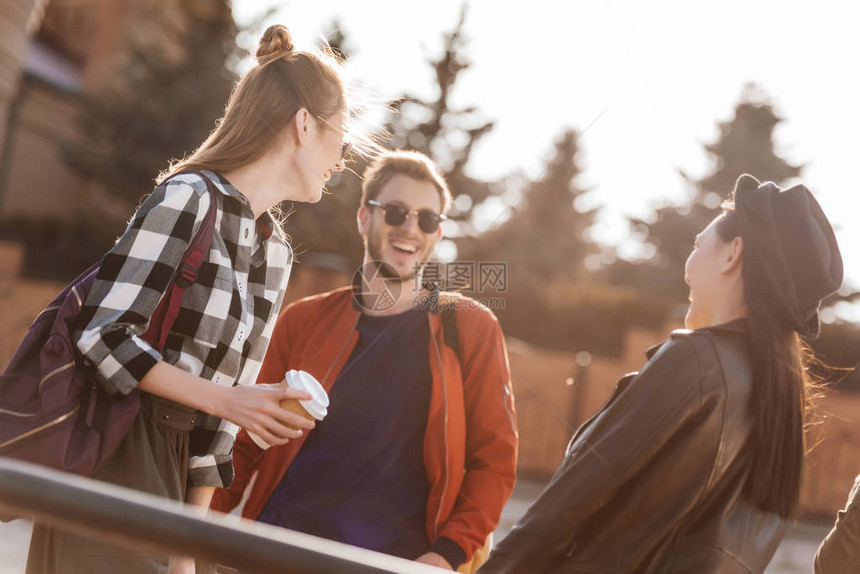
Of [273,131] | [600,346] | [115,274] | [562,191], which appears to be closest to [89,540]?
[115,274]

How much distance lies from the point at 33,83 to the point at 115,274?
833 inches

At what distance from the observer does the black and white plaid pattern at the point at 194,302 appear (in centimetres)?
157

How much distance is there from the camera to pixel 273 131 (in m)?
1.92

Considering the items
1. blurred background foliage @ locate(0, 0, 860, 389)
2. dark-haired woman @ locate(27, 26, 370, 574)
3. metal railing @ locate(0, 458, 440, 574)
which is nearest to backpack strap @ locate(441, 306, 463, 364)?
dark-haired woman @ locate(27, 26, 370, 574)

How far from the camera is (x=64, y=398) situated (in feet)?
5.01

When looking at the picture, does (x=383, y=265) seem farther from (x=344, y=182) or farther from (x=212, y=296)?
(x=344, y=182)

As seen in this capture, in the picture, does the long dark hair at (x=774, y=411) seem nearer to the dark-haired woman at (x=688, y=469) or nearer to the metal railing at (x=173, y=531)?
the dark-haired woman at (x=688, y=469)

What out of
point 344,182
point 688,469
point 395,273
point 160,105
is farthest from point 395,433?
point 160,105

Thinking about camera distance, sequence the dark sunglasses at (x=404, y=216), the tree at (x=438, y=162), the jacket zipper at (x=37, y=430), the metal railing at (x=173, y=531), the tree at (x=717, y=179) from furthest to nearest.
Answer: the tree at (x=717, y=179) < the tree at (x=438, y=162) < the dark sunglasses at (x=404, y=216) < the jacket zipper at (x=37, y=430) < the metal railing at (x=173, y=531)

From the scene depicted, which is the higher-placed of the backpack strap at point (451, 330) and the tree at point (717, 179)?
the tree at point (717, 179)

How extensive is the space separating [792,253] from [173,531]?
1474mm

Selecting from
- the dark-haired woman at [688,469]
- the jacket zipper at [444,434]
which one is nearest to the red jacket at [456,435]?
the jacket zipper at [444,434]

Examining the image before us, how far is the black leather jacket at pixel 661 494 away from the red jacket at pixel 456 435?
1.02m

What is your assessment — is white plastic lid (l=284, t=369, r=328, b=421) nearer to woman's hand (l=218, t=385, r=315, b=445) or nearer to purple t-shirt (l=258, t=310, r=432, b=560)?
woman's hand (l=218, t=385, r=315, b=445)
